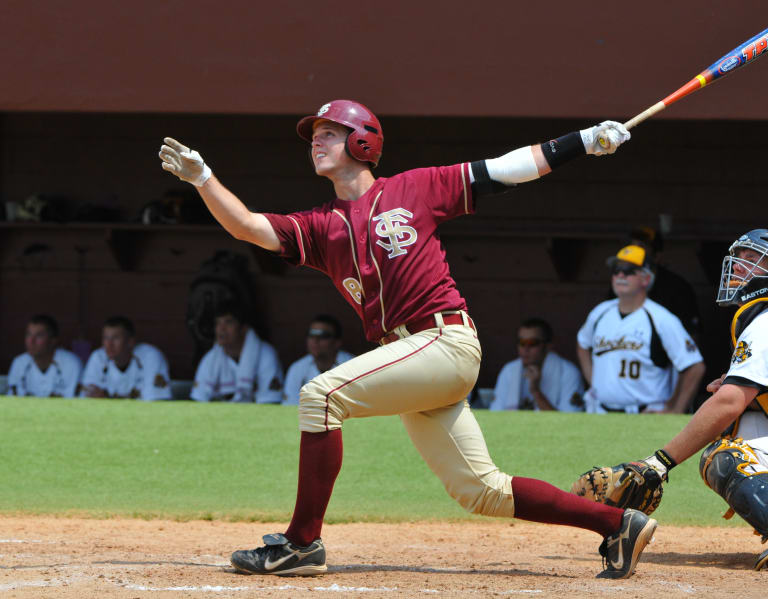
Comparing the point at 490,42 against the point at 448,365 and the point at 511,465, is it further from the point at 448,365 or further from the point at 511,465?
the point at 448,365

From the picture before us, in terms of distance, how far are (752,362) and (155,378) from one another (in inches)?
207

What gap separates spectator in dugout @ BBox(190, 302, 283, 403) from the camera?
7809mm

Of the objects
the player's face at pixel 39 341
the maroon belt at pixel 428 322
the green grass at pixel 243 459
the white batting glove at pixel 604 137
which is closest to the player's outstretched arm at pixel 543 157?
the white batting glove at pixel 604 137

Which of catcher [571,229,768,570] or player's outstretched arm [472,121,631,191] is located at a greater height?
player's outstretched arm [472,121,631,191]

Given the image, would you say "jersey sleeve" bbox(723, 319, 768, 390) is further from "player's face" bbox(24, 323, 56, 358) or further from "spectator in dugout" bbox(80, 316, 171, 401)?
"player's face" bbox(24, 323, 56, 358)

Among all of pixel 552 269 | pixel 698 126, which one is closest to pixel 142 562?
pixel 552 269

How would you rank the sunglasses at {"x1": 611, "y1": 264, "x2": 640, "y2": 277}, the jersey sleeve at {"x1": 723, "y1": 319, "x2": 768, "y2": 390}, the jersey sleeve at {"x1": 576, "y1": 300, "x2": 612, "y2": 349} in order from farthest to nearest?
1. the jersey sleeve at {"x1": 576, "y1": 300, "x2": 612, "y2": 349}
2. the sunglasses at {"x1": 611, "y1": 264, "x2": 640, "y2": 277}
3. the jersey sleeve at {"x1": 723, "y1": 319, "x2": 768, "y2": 390}

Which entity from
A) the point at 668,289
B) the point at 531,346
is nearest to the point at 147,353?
the point at 531,346

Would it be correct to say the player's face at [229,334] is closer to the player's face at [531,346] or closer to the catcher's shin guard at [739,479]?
the player's face at [531,346]

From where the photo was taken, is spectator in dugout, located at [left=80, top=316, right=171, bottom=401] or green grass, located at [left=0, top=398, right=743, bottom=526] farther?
spectator in dugout, located at [left=80, top=316, right=171, bottom=401]

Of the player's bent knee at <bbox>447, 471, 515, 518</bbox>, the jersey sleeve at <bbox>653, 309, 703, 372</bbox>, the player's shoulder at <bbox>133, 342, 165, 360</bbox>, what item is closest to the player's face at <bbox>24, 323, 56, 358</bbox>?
the player's shoulder at <bbox>133, 342, 165, 360</bbox>

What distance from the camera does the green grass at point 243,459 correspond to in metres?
4.97

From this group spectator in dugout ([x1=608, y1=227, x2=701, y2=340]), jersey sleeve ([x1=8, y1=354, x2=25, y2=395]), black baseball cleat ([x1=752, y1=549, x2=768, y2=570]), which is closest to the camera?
black baseball cleat ([x1=752, y1=549, x2=768, y2=570])

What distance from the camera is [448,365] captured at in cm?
328
